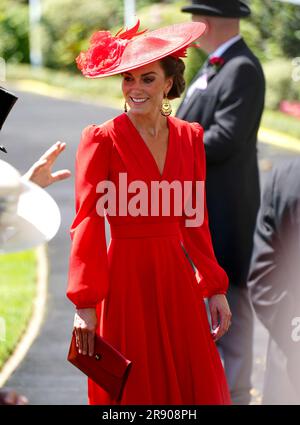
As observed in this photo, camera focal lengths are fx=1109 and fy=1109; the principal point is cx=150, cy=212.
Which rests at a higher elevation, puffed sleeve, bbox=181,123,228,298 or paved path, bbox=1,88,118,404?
puffed sleeve, bbox=181,123,228,298

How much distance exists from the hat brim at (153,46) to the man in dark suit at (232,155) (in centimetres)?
158

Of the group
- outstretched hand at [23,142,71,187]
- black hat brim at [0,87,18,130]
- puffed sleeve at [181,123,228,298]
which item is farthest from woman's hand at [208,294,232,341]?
black hat brim at [0,87,18,130]

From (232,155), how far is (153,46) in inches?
71.4

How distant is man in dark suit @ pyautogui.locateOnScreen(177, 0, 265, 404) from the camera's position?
5.86 m

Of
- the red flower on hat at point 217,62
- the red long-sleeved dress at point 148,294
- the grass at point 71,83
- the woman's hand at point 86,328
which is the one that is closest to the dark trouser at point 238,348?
the red flower on hat at point 217,62

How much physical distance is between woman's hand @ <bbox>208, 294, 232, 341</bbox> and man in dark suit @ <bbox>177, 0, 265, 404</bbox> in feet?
5.12

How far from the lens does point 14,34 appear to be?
25453 millimetres

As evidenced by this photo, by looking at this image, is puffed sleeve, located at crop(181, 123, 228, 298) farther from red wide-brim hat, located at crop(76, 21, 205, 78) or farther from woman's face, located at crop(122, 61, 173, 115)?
red wide-brim hat, located at crop(76, 21, 205, 78)

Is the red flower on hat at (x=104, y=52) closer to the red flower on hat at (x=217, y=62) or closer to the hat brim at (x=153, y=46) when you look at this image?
the hat brim at (x=153, y=46)

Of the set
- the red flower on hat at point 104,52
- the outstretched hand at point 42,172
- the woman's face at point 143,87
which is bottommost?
the outstretched hand at point 42,172

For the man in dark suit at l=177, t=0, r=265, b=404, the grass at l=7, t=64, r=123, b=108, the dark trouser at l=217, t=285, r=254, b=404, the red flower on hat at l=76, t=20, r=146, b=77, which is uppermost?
the red flower on hat at l=76, t=20, r=146, b=77

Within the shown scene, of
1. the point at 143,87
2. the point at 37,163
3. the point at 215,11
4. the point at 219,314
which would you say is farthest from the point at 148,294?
the point at 215,11

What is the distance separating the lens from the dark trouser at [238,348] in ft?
19.6
